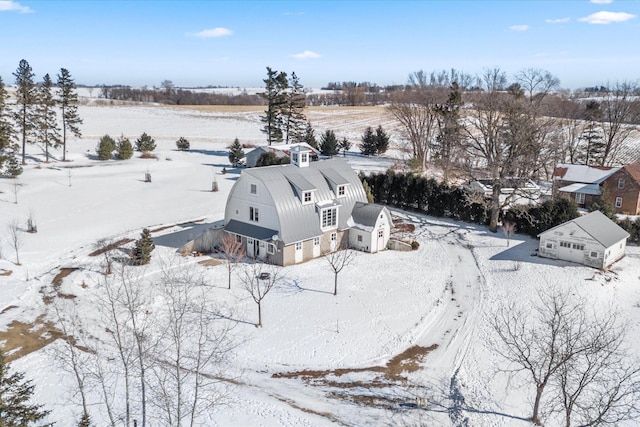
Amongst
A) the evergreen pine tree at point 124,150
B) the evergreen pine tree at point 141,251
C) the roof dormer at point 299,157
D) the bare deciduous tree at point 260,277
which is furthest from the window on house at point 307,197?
the evergreen pine tree at point 124,150

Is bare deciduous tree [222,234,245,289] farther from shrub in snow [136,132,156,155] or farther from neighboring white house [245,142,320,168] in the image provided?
shrub in snow [136,132,156,155]

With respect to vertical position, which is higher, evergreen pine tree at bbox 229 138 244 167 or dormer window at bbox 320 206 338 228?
evergreen pine tree at bbox 229 138 244 167

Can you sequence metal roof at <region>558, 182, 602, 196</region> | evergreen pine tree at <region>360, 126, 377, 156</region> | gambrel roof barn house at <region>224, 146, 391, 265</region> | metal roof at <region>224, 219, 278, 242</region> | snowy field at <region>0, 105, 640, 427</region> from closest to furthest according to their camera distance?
snowy field at <region>0, 105, 640, 427</region> < metal roof at <region>224, 219, 278, 242</region> < gambrel roof barn house at <region>224, 146, 391, 265</region> < metal roof at <region>558, 182, 602, 196</region> < evergreen pine tree at <region>360, 126, 377, 156</region>

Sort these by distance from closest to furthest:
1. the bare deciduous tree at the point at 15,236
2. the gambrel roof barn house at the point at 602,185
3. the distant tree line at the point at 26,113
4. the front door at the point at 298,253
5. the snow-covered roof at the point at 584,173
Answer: the bare deciduous tree at the point at 15,236
the front door at the point at 298,253
the gambrel roof barn house at the point at 602,185
the snow-covered roof at the point at 584,173
the distant tree line at the point at 26,113

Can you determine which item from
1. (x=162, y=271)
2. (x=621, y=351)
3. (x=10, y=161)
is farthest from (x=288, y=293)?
(x=10, y=161)

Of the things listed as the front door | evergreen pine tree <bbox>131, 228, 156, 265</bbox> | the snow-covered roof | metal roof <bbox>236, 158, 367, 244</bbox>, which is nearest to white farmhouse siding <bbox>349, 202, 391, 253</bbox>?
metal roof <bbox>236, 158, 367, 244</bbox>

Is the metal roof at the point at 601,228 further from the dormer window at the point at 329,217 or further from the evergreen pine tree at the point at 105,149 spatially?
the evergreen pine tree at the point at 105,149

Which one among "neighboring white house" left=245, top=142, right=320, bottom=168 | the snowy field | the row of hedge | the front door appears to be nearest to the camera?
the snowy field
